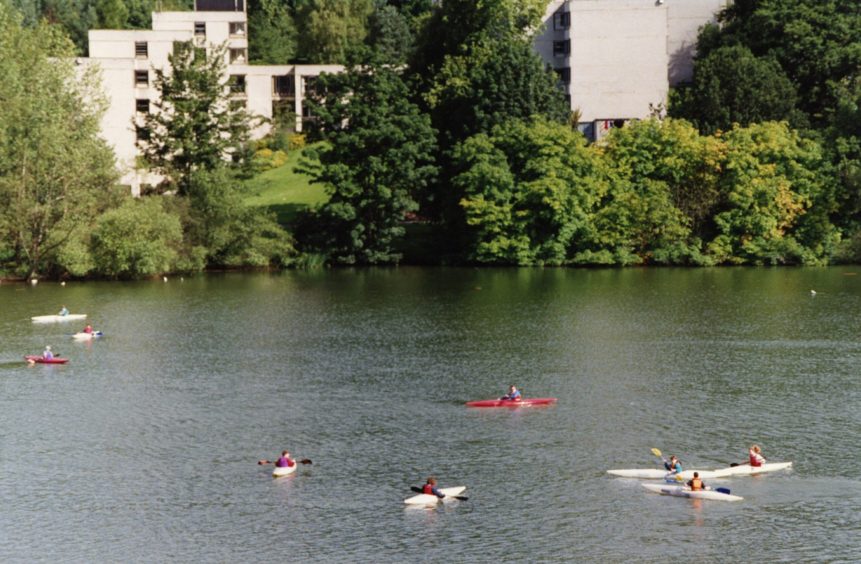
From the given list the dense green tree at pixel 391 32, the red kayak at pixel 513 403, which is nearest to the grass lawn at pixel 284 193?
the dense green tree at pixel 391 32

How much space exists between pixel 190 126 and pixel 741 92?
196ft

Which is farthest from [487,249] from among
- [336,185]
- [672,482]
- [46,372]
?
[672,482]

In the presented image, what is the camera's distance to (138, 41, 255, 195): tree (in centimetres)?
12938

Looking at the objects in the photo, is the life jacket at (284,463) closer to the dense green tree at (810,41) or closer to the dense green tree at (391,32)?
the dense green tree at (810,41)

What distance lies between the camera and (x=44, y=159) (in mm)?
114562

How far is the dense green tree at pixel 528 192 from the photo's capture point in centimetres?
12525

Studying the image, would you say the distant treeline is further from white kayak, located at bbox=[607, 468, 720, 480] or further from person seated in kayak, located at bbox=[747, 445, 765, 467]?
white kayak, located at bbox=[607, 468, 720, 480]

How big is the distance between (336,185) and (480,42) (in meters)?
26.4

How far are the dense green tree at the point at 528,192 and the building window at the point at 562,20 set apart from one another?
1064 inches

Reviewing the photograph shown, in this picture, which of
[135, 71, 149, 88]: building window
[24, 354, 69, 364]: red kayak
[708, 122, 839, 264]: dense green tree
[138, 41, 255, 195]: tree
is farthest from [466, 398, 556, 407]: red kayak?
[135, 71, 149, 88]: building window

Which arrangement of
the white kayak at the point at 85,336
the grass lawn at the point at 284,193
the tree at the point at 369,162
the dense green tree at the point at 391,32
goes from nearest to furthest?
1. the white kayak at the point at 85,336
2. the tree at the point at 369,162
3. the grass lawn at the point at 284,193
4. the dense green tree at the point at 391,32

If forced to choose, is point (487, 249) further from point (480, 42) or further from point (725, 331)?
point (725, 331)

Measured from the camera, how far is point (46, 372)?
73.9 meters

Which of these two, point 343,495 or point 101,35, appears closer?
point 343,495
